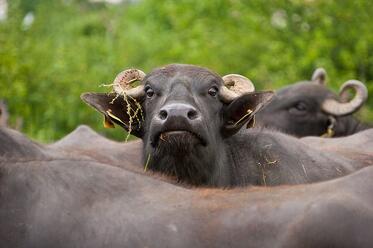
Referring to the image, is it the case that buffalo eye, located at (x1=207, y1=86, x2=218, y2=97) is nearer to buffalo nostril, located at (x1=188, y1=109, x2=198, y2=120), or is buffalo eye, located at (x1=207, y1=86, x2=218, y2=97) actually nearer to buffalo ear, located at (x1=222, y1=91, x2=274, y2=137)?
buffalo ear, located at (x1=222, y1=91, x2=274, y2=137)

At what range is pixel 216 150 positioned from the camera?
10352mm

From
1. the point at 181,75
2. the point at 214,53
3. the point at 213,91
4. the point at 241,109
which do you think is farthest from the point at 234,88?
the point at 214,53

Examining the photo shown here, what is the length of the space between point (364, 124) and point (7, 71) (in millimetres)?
7191

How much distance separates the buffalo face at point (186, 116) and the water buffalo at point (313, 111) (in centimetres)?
615

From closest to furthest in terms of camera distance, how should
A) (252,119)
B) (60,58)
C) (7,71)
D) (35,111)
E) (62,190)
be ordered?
(62,190) → (252,119) → (7,71) → (35,111) → (60,58)

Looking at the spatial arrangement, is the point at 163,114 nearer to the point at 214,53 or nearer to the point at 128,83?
the point at 128,83

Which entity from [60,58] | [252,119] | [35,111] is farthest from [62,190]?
[60,58]

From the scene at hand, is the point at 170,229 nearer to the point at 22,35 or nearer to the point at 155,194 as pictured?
the point at 155,194

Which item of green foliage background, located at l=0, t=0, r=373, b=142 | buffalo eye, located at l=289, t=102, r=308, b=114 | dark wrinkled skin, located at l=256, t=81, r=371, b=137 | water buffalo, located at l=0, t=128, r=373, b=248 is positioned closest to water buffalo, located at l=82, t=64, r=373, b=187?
water buffalo, located at l=0, t=128, r=373, b=248

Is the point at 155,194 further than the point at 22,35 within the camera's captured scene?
Answer: No

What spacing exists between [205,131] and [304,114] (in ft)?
25.2

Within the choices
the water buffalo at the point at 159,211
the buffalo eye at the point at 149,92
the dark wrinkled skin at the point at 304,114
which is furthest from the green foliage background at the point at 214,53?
the water buffalo at the point at 159,211

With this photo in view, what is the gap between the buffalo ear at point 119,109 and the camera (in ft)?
35.1

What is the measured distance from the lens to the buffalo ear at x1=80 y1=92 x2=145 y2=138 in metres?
10.7
